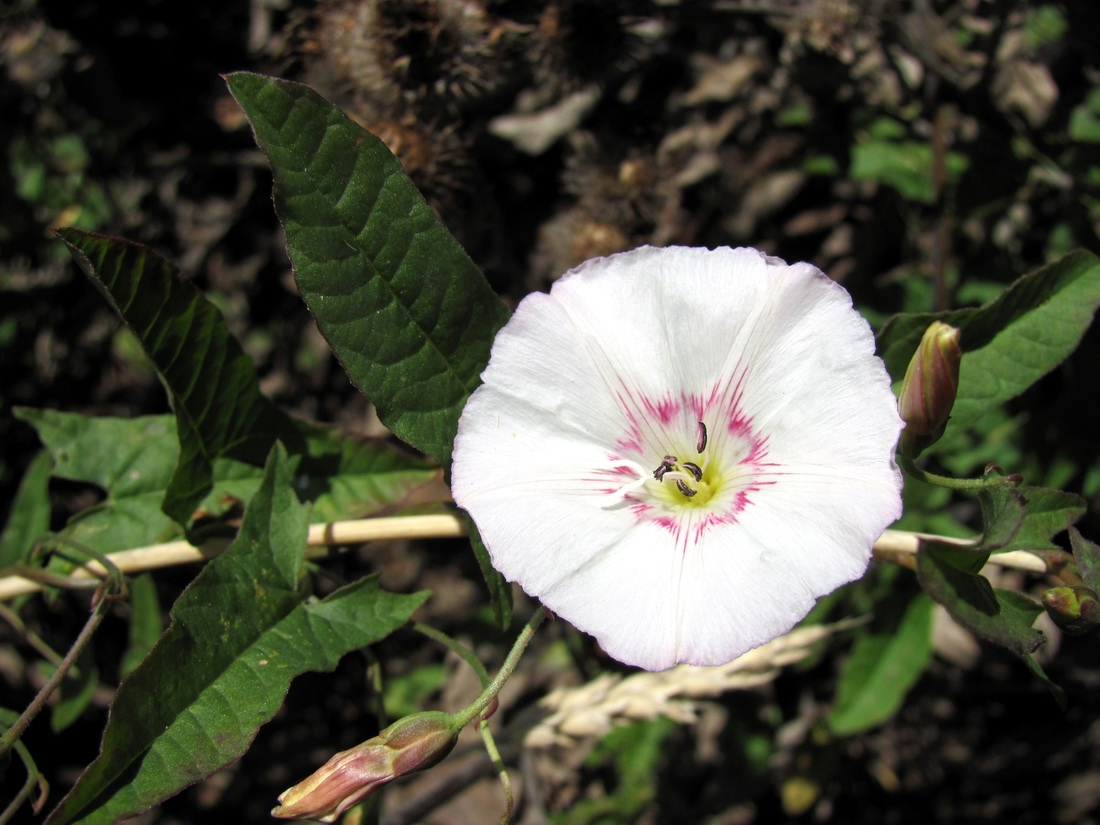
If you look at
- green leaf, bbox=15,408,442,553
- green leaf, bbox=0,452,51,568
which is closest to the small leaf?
green leaf, bbox=15,408,442,553

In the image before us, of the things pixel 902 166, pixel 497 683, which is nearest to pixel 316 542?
pixel 497 683

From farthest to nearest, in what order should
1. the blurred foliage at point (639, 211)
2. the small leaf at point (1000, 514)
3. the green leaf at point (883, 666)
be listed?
the green leaf at point (883, 666) < the blurred foliage at point (639, 211) < the small leaf at point (1000, 514)

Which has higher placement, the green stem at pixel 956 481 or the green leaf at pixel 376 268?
the green leaf at pixel 376 268

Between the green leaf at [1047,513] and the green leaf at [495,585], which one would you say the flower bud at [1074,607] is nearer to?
the green leaf at [1047,513]

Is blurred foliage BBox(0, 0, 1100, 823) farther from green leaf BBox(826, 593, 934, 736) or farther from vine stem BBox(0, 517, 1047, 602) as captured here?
vine stem BBox(0, 517, 1047, 602)

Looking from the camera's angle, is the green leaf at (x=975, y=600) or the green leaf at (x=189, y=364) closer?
the green leaf at (x=975, y=600)

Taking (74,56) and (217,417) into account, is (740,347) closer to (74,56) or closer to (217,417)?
(217,417)

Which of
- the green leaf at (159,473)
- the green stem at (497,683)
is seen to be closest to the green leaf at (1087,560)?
the green stem at (497,683)

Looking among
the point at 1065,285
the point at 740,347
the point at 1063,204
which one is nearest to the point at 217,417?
the point at 740,347
